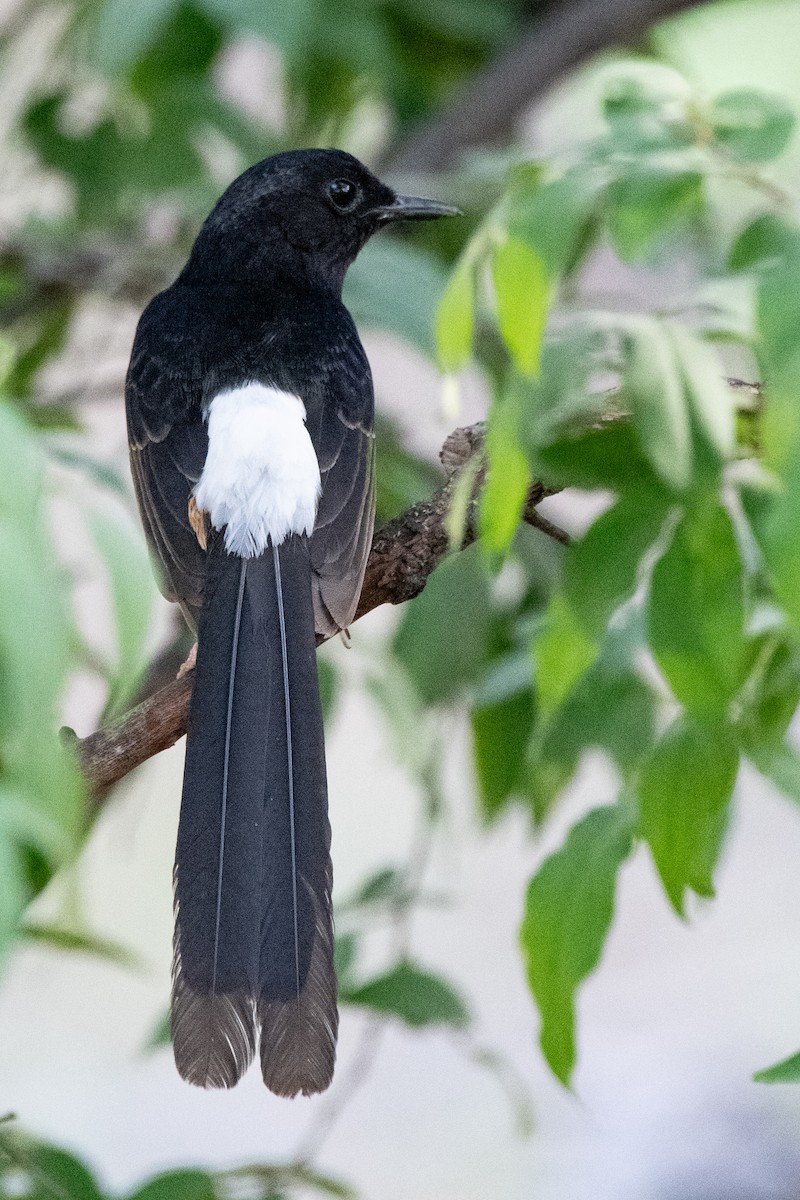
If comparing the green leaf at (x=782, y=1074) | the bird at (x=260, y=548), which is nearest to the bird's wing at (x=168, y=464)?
the bird at (x=260, y=548)

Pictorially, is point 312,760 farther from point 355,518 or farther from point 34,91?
point 34,91

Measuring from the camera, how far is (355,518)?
2.36 metres

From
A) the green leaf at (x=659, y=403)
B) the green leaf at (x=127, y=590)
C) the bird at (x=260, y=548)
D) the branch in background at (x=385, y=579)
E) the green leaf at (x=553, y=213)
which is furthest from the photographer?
the branch in background at (x=385, y=579)

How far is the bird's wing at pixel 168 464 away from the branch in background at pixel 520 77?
160 cm

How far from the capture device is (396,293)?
2678 millimetres

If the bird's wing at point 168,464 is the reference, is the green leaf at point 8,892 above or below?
below

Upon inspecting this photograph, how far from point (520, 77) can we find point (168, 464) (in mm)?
2050

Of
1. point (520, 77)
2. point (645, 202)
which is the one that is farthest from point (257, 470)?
point (520, 77)

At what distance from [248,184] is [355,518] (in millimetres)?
920

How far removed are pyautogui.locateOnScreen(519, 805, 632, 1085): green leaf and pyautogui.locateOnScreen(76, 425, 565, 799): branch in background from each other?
0.50m

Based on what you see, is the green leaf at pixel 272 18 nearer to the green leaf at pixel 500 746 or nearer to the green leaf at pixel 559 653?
the green leaf at pixel 500 746

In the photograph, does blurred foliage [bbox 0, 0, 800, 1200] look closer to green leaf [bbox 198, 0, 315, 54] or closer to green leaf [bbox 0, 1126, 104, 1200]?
green leaf [bbox 0, 1126, 104, 1200]

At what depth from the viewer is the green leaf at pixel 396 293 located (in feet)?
8.48

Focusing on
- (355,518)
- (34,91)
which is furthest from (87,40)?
(355,518)
